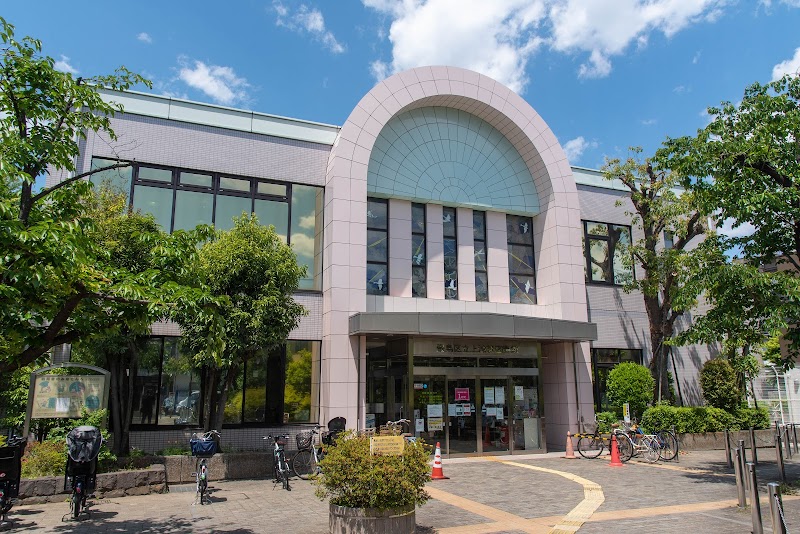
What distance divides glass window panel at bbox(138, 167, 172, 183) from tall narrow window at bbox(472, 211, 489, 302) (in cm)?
1031

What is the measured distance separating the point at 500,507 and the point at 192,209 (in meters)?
12.5

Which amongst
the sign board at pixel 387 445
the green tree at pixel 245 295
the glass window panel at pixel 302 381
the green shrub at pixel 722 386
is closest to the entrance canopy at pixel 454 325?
the glass window panel at pixel 302 381

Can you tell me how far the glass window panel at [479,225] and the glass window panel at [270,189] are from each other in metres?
6.84

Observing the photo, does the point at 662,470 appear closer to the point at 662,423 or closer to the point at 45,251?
the point at 662,423

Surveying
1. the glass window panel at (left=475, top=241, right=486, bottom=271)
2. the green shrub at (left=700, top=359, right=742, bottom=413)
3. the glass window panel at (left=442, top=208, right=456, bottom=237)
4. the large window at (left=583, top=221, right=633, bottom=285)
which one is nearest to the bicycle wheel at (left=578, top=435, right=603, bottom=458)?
the green shrub at (left=700, top=359, right=742, bottom=413)

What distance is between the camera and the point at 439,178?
67.3ft

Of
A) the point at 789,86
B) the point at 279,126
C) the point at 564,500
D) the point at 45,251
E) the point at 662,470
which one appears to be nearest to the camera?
the point at 45,251

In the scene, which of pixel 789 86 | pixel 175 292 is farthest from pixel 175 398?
pixel 789 86

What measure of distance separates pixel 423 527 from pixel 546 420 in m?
12.9

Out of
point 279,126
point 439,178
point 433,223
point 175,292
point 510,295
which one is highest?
point 279,126

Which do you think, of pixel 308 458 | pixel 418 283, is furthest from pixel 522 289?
pixel 308 458

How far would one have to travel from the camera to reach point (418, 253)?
19.9 m

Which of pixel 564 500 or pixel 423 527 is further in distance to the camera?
pixel 564 500

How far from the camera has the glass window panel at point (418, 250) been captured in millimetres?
19812
